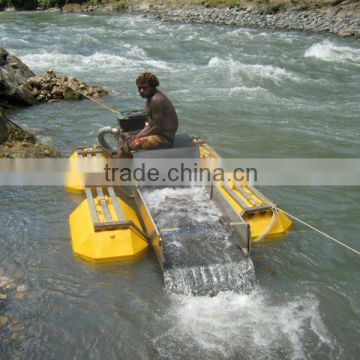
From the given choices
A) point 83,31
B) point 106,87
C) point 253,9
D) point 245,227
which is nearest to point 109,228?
point 245,227

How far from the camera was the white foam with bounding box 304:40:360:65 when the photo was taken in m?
22.6

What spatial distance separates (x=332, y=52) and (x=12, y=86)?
51.4 feet

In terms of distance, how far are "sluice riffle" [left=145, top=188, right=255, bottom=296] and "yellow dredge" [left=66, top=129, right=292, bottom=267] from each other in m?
0.11

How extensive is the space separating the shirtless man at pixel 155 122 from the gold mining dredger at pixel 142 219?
163mm

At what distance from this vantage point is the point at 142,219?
7.46 metres

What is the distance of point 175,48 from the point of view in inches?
982

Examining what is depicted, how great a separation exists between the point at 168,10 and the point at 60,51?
18.7m

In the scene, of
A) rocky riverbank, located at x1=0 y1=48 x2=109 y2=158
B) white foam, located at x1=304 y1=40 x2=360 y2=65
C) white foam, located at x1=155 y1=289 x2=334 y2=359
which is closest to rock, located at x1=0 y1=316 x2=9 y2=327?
white foam, located at x1=155 y1=289 x2=334 y2=359

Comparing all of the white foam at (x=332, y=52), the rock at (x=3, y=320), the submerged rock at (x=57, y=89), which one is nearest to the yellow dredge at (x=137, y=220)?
the rock at (x=3, y=320)

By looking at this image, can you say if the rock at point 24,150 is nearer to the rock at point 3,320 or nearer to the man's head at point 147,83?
the man's head at point 147,83

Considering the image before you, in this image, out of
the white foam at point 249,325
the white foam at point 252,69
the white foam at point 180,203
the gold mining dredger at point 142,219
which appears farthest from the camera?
the white foam at point 252,69

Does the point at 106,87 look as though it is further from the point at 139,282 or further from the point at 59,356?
the point at 59,356

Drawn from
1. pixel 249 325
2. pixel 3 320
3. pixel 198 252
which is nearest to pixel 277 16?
pixel 198 252

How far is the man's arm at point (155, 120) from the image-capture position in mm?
7371
